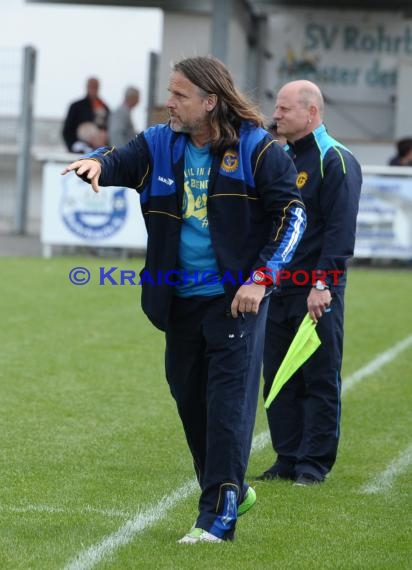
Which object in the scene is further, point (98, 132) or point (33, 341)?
point (98, 132)

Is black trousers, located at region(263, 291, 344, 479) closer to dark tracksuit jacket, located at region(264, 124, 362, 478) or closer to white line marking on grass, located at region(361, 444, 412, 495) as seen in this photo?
dark tracksuit jacket, located at region(264, 124, 362, 478)

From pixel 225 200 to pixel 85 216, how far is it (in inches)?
504

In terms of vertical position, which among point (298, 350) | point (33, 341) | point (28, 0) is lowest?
point (33, 341)

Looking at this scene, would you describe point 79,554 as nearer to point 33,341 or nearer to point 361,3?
point 33,341

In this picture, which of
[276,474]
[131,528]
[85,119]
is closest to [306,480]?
[276,474]

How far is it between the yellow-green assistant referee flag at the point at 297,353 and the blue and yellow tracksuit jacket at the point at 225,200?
3.95ft

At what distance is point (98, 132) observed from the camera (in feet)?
64.7

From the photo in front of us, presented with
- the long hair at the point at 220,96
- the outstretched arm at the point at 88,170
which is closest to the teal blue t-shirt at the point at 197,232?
the long hair at the point at 220,96

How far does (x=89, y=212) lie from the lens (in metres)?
17.9

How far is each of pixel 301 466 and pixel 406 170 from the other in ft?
37.9

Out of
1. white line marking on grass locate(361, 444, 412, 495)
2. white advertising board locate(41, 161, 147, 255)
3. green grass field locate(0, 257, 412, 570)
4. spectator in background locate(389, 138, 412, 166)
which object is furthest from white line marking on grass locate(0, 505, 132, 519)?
spectator in background locate(389, 138, 412, 166)

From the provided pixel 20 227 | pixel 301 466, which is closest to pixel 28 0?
pixel 20 227

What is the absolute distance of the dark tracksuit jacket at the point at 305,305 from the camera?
22.0ft

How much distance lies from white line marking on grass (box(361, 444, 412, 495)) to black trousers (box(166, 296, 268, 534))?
137cm
